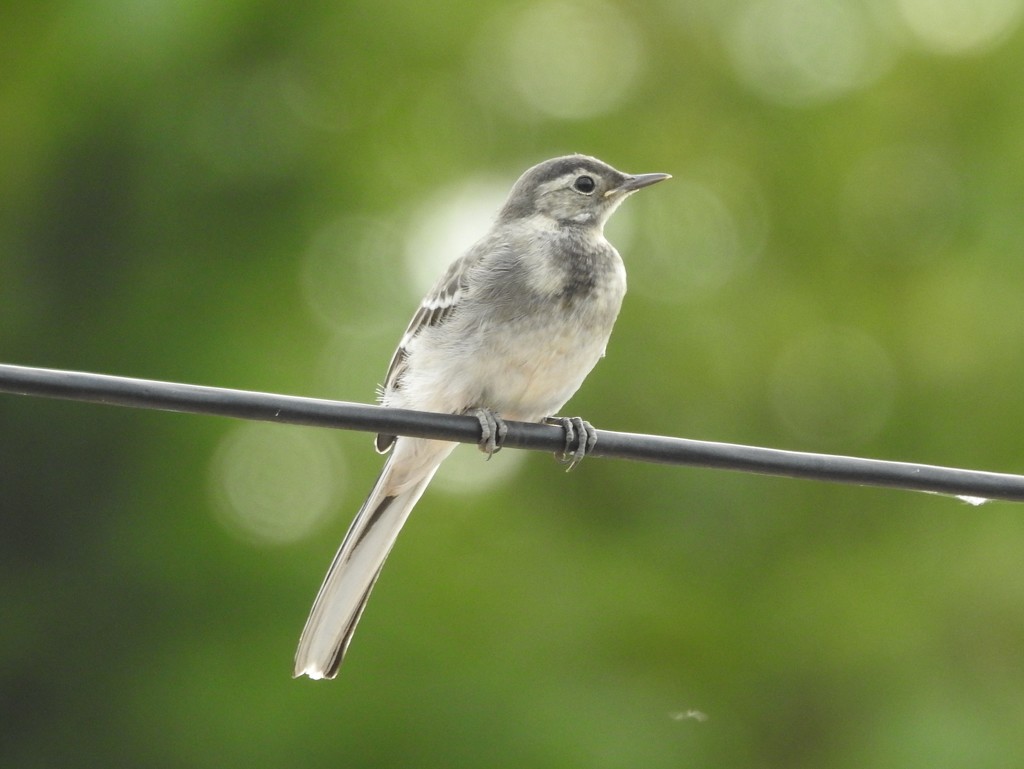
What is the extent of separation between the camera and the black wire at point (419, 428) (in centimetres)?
343

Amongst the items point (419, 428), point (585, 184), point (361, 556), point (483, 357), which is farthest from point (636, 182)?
point (419, 428)

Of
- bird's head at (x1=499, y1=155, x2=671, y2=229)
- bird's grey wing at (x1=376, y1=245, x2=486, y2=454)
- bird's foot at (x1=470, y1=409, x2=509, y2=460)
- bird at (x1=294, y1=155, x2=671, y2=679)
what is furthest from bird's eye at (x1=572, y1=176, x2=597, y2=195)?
bird's foot at (x1=470, y1=409, x2=509, y2=460)

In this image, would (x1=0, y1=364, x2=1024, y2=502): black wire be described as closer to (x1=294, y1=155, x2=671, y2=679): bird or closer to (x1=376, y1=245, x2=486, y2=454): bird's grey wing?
(x1=294, y1=155, x2=671, y2=679): bird

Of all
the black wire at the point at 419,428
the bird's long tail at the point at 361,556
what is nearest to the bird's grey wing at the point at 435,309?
the bird's long tail at the point at 361,556

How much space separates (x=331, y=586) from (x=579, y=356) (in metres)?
1.64

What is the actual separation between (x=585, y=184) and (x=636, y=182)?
1.07 ft

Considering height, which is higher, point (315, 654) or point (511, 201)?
point (511, 201)

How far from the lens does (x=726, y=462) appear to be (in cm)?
378

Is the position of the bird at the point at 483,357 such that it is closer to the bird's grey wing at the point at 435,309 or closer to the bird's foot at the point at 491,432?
the bird's grey wing at the point at 435,309

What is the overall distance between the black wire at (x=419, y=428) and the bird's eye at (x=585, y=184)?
10.6 ft

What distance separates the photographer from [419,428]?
395cm

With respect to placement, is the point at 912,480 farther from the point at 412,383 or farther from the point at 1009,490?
the point at 412,383

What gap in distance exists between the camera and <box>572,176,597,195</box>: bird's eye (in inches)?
276

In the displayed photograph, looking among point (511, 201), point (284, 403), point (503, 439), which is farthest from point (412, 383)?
point (284, 403)
